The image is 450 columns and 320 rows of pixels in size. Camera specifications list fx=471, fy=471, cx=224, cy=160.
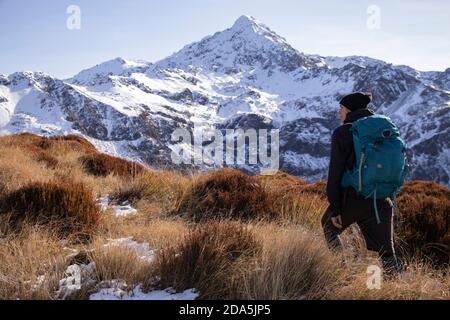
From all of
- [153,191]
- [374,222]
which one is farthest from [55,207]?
[374,222]

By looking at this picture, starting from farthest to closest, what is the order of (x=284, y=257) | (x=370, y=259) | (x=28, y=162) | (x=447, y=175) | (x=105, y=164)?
(x=447, y=175)
(x=105, y=164)
(x=28, y=162)
(x=370, y=259)
(x=284, y=257)

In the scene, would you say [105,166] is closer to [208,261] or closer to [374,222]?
[208,261]

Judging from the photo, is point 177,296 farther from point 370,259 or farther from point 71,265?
point 370,259

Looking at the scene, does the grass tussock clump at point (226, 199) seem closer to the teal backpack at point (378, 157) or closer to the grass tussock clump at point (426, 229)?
the grass tussock clump at point (426, 229)

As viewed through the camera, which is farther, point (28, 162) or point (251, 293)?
point (28, 162)

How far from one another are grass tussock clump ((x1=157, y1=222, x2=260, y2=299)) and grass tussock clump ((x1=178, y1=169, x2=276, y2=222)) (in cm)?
250

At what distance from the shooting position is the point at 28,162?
1013cm

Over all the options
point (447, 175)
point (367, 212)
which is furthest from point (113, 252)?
point (447, 175)

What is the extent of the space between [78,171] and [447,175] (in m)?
207

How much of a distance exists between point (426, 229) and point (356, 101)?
2.71 meters

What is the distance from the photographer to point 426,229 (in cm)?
656

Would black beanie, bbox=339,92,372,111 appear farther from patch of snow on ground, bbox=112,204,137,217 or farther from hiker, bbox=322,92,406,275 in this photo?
patch of snow on ground, bbox=112,204,137,217

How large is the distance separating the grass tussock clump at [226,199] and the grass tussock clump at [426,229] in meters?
1.96

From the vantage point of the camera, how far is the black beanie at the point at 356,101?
4.90 m
